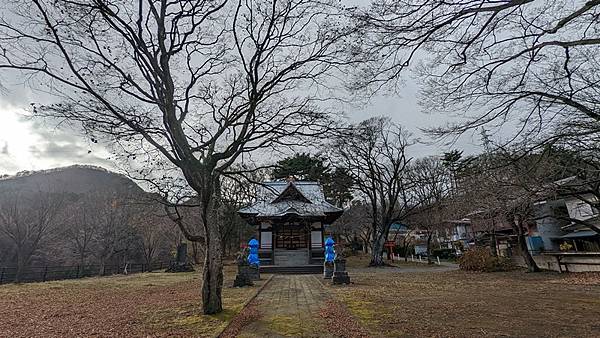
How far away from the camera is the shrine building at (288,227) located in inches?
904

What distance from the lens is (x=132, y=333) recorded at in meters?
5.53

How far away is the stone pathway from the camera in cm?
552

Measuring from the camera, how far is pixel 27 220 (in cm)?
2381

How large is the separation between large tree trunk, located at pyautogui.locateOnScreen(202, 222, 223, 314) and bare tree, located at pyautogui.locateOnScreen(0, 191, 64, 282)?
2384 cm

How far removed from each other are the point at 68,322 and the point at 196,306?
261 cm

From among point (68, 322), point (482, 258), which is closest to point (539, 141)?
point (68, 322)

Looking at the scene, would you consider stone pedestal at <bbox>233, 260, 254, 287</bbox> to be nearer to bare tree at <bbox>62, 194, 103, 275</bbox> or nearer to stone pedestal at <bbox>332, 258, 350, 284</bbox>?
stone pedestal at <bbox>332, 258, 350, 284</bbox>

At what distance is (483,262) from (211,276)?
701 inches

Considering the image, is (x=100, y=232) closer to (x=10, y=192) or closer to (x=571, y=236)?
(x=10, y=192)

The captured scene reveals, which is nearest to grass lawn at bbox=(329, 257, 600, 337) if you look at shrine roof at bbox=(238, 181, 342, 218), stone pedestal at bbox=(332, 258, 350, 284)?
stone pedestal at bbox=(332, 258, 350, 284)

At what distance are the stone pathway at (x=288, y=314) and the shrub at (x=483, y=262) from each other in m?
12.8

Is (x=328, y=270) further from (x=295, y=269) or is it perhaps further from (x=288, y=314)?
(x=288, y=314)

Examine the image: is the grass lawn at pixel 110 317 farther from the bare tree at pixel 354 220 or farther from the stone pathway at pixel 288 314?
the bare tree at pixel 354 220

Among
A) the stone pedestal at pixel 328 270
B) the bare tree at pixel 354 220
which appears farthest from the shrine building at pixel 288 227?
the bare tree at pixel 354 220
